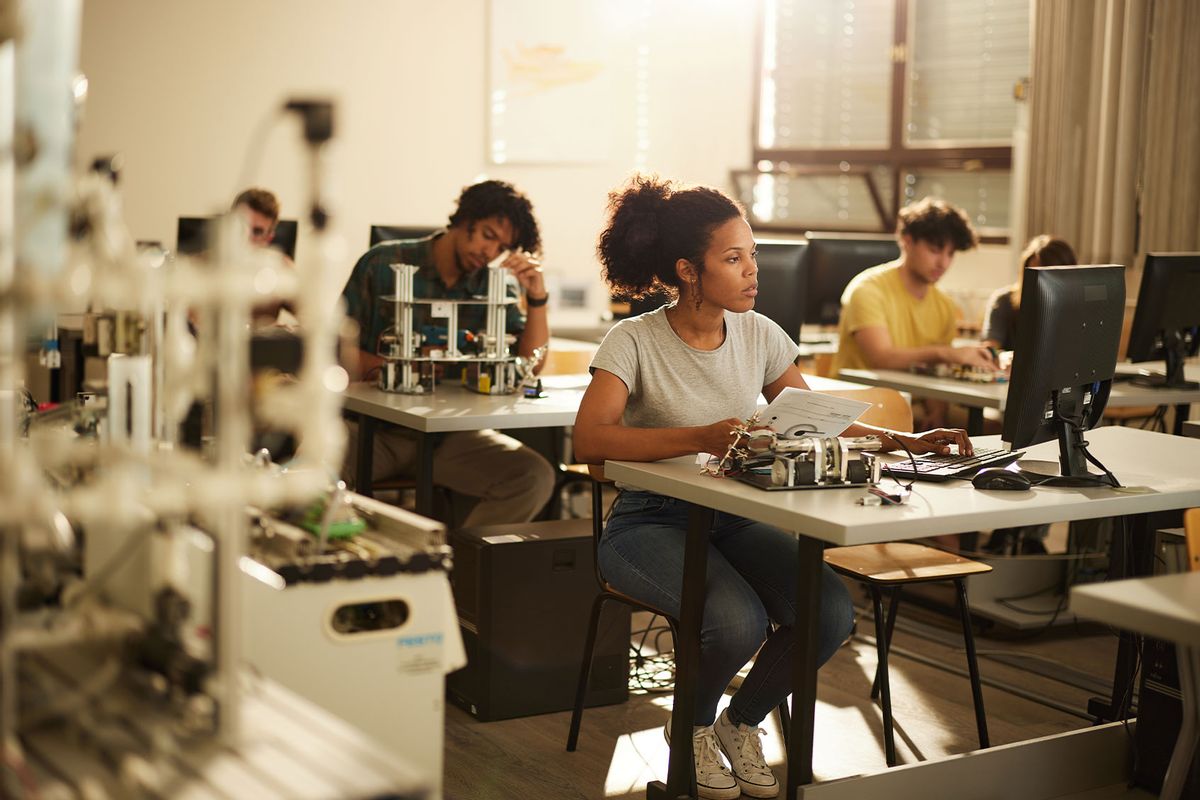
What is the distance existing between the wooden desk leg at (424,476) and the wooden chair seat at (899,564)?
92 centimetres

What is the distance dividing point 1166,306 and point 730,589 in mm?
2131

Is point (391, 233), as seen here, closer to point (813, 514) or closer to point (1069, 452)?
point (1069, 452)

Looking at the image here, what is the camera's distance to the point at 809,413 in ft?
7.73

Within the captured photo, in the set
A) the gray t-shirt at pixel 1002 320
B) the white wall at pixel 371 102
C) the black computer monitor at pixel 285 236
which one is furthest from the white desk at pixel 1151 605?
the white wall at pixel 371 102

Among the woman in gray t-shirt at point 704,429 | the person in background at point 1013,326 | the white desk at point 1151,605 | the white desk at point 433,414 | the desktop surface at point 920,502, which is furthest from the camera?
the person in background at point 1013,326

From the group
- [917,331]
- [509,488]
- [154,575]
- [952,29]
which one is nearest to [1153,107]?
[952,29]

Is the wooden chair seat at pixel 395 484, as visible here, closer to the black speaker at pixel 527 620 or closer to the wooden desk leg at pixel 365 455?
the wooden desk leg at pixel 365 455

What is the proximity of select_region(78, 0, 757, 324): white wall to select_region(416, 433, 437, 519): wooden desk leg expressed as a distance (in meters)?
2.43

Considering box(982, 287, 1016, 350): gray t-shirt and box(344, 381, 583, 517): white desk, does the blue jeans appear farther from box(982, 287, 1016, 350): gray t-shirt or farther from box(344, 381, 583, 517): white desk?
box(982, 287, 1016, 350): gray t-shirt

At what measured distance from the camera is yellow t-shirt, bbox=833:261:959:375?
166 inches

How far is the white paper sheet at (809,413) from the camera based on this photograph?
91.7 inches

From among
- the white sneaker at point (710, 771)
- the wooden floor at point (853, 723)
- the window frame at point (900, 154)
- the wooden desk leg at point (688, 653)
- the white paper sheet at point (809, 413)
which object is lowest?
the wooden floor at point (853, 723)

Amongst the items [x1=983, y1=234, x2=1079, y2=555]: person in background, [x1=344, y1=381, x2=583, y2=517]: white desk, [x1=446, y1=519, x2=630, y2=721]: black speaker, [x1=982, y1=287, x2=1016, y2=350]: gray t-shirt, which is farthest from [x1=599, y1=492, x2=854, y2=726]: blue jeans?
[x1=982, y1=287, x2=1016, y2=350]: gray t-shirt

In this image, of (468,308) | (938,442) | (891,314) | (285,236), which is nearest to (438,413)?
(468,308)
